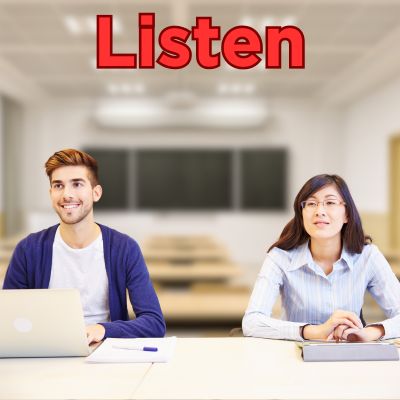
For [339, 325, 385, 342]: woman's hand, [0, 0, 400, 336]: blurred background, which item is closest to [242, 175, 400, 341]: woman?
[339, 325, 385, 342]: woman's hand

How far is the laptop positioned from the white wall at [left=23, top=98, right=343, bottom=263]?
802 centimetres

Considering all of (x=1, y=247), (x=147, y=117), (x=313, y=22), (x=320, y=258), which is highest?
(x=313, y=22)

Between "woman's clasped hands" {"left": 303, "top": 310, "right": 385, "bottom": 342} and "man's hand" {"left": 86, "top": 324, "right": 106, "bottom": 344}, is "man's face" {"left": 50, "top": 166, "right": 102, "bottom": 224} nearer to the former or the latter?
"man's hand" {"left": 86, "top": 324, "right": 106, "bottom": 344}

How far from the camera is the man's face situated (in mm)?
2158

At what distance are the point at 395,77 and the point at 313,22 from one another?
2.09 meters

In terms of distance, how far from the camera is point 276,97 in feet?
32.8

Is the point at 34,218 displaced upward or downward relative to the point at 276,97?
downward

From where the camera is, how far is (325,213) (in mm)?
2152

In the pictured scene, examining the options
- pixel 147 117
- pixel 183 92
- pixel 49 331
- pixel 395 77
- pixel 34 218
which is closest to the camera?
pixel 49 331

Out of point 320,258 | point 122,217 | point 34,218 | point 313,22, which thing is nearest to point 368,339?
point 320,258

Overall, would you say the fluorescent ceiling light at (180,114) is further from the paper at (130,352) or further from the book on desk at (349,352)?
the book on desk at (349,352)

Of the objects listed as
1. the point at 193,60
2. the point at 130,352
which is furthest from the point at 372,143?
the point at 130,352

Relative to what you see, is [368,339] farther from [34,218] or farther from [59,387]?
[34,218]

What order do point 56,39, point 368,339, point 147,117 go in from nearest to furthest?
point 368,339
point 56,39
point 147,117
